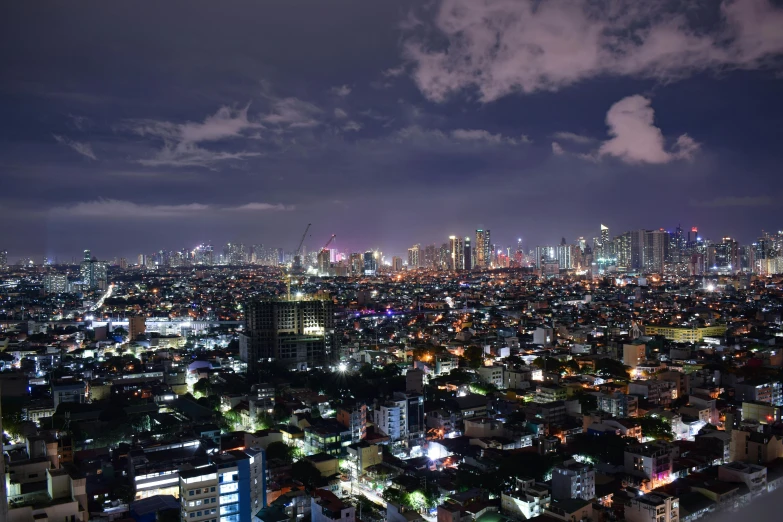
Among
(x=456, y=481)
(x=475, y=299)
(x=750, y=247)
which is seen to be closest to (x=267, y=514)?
(x=456, y=481)

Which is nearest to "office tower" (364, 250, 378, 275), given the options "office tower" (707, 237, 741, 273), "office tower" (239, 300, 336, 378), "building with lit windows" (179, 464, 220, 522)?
"office tower" (707, 237, 741, 273)

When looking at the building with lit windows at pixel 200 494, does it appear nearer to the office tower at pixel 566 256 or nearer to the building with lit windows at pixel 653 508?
the building with lit windows at pixel 653 508

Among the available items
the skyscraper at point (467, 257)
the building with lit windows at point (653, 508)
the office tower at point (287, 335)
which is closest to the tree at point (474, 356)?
the office tower at point (287, 335)

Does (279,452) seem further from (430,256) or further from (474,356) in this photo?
(430,256)

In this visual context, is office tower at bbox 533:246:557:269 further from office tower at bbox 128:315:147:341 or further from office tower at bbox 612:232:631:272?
office tower at bbox 128:315:147:341

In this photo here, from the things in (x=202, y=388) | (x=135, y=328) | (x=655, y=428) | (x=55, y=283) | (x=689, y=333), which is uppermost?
(x=55, y=283)

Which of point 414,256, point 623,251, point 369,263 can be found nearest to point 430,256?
point 414,256
